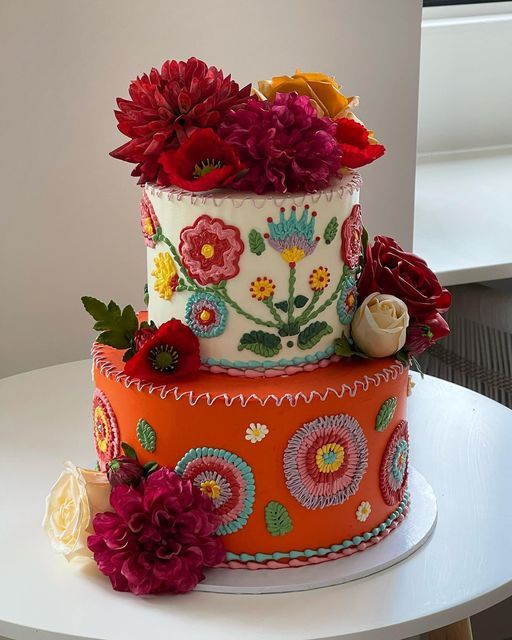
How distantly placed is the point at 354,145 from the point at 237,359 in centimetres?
24

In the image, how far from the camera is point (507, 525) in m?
1.09

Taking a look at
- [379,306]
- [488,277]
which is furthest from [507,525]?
[488,277]

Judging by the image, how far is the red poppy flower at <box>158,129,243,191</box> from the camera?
0.97 meters

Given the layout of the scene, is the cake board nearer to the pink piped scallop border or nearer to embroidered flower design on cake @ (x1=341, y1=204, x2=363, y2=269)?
the pink piped scallop border

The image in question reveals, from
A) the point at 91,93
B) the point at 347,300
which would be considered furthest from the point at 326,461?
the point at 91,93

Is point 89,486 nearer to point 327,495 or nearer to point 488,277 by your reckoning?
point 327,495

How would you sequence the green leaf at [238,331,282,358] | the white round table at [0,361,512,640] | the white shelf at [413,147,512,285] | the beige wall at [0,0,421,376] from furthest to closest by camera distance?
the white shelf at [413,147,512,285] → the beige wall at [0,0,421,376] → the green leaf at [238,331,282,358] → the white round table at [0,361,512,640]

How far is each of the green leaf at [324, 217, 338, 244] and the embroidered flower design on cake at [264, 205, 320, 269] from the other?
0.05ft

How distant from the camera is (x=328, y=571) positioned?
101 centimetres

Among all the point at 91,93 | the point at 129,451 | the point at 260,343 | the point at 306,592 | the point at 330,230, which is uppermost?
the point at 91,93

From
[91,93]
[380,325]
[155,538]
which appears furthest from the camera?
[91,93]

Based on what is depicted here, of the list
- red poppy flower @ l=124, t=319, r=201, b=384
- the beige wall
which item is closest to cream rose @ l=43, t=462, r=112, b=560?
red poppy flower @ l=124, t=319, r=201, b=384

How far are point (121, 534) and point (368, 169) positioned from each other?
98 cm

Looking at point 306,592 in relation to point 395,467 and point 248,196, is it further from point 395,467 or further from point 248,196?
point 248,196
